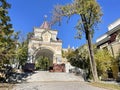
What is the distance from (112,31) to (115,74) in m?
6.78

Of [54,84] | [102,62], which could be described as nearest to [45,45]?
[102,62]

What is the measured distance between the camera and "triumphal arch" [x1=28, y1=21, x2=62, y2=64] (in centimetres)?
3749

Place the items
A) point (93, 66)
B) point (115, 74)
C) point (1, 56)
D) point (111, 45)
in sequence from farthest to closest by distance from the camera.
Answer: point (111, 45)
point (115, 74)
point (93, 66)
point (1, 56)

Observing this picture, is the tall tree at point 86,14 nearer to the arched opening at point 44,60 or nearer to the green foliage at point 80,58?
the green foliage at point 80,58

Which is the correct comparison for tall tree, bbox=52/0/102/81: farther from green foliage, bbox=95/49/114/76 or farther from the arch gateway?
the arch gateway

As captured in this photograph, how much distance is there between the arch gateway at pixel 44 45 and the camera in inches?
1475

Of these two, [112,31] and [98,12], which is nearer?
[98,12]

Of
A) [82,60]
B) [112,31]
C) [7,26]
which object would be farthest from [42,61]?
[7,26]

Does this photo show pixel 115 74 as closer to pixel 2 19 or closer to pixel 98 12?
pixel 98 12

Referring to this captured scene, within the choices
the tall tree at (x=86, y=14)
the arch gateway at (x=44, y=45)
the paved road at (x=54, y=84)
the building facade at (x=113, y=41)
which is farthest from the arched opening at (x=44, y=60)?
the tall tree at (x=86, y=14)

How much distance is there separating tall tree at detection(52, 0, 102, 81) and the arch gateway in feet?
54.1

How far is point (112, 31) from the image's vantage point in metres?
30.8

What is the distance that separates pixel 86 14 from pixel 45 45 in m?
18.7

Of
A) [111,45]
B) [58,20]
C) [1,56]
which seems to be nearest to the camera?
[1,56]
